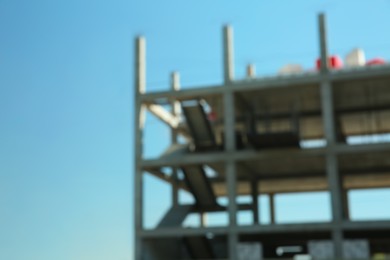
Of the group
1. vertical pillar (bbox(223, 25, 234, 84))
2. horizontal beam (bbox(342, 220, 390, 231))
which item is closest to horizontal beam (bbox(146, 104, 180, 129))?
vertical pillar (bbox(223, 25, 234, 84))

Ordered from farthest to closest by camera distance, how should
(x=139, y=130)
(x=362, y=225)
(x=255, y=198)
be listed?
(x=255, y=198)
(x=139, y=130)
(x=362, y=225)

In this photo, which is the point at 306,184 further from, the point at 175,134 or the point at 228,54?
the point at 228,54

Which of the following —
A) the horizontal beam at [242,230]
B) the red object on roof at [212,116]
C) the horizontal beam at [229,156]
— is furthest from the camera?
the red object on roof at [212,116]

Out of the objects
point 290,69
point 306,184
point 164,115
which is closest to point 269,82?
point 290,69

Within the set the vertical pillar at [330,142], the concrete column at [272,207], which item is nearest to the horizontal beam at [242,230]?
the vertical pillar at [330,142]

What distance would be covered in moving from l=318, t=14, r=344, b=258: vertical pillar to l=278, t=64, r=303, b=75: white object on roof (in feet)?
5.36

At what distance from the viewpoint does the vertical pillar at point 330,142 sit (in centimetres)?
3416

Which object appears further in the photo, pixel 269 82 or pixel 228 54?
pixel 228 54

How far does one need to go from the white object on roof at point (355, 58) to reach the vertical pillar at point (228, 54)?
6.29 meters

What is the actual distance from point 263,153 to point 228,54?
591 centimetres

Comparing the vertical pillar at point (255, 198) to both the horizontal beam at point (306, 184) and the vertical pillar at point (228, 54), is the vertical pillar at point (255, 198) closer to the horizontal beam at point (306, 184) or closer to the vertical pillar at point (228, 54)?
the horizontal beam at point (306, 184)

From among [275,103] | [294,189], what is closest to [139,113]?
[275,103]

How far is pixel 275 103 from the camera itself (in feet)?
131

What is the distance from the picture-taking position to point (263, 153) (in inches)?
1436
